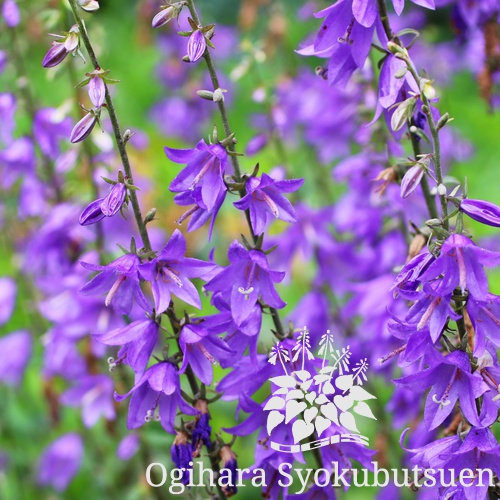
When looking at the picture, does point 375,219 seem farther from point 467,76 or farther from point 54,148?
point 467,76

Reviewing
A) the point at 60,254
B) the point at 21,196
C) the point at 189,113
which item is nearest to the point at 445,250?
the point at 60,254

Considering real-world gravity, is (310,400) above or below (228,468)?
above

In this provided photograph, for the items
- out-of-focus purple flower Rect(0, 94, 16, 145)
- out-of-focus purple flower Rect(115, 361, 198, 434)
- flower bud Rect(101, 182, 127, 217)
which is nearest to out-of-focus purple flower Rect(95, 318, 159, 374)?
out-of-focus purple flower Rect(115, 361, 198, 434)

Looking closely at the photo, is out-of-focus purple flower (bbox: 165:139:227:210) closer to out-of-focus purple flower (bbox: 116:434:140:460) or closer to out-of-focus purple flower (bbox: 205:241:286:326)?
out-of-focus purple flower (bbox: 205:241:286:326)

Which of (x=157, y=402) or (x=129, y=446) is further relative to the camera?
(x=129, y=446)

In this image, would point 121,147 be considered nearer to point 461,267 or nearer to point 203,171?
point 203,171

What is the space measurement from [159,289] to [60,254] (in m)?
1.73

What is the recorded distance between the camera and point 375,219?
10.9ft

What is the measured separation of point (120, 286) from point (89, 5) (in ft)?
2.63

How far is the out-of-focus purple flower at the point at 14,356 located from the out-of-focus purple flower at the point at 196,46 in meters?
2.69

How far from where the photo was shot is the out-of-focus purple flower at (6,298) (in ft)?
14.0

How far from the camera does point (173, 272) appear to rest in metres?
2.12

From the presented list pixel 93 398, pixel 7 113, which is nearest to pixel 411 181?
pixel 93 398

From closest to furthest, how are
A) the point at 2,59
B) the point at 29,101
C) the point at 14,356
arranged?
the point at 2,59
the point at 29,101
the point at 14,356
